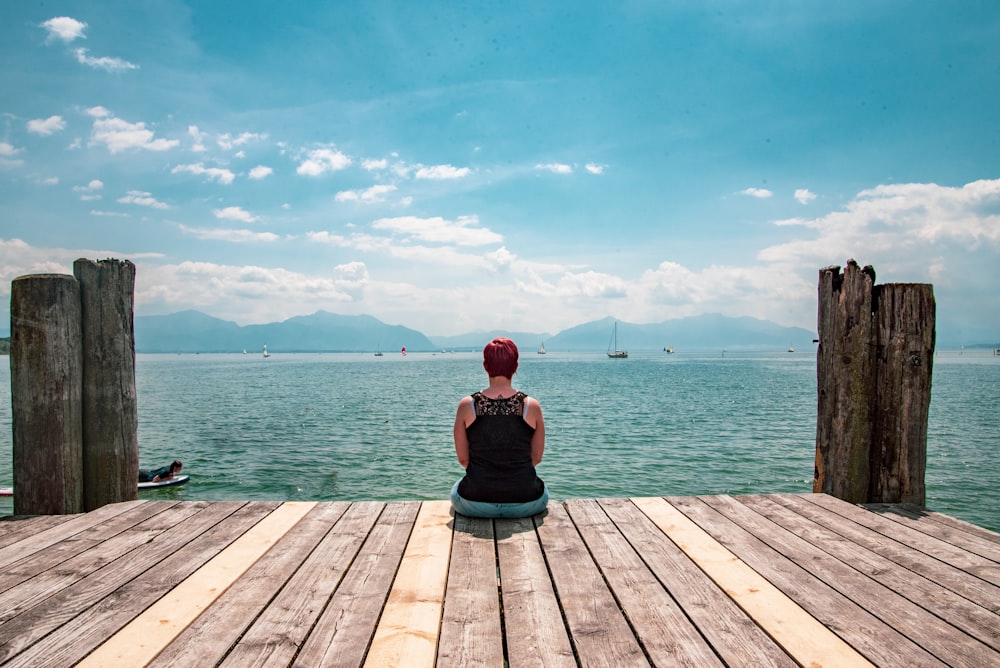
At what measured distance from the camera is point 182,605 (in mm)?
3559

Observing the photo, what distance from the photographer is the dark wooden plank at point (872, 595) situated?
3.04 metres

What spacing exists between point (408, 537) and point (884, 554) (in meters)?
3.54

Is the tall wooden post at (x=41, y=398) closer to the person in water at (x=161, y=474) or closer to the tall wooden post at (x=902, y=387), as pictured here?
the tall wooden post at (x=902, y=387)

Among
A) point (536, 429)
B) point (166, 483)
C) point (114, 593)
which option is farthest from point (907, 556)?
point (166, 483)

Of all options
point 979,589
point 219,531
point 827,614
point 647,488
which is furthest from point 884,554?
point 647,488

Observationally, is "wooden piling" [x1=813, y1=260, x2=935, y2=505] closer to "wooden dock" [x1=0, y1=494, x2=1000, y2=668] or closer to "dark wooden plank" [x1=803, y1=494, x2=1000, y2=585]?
"dark wooden plank" [x1=803, y1=494, x2=1000, y2=585]

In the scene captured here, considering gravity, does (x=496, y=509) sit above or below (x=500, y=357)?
below

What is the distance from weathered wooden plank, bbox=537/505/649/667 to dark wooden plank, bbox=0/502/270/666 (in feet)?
7.94

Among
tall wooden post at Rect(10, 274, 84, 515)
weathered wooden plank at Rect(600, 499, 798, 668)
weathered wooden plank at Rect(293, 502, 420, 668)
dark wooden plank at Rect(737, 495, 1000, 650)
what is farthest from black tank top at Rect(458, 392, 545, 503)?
tall wooden post at Rect(10, 274, 84, 515)

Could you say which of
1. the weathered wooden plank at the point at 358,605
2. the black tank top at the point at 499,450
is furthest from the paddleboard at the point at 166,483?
the black tank top at the point at 499,450

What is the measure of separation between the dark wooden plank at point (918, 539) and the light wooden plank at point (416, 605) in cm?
353

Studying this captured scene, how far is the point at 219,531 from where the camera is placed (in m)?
5.05

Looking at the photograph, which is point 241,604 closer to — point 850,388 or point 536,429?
point 536,429

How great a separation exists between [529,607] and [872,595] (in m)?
2.09
